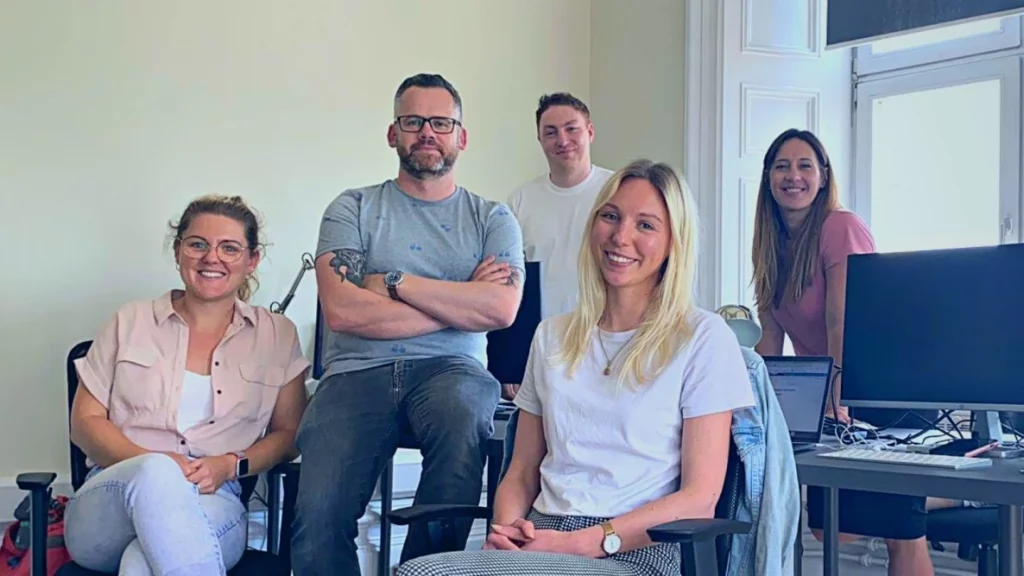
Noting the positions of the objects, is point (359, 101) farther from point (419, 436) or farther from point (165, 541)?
point (165, 541)

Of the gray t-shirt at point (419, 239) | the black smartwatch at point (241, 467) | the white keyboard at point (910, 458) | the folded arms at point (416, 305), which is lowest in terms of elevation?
the black smartwatch at point (241, 467)

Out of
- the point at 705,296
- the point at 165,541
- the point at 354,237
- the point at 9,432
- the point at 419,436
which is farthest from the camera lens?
the point at 705,296

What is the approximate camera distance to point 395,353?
2.53m

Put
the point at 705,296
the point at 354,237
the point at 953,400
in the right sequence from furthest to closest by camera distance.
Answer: the point at 705,296, the point at 354,237, the point at 953,400

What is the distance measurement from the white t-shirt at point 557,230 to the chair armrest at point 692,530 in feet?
5.78

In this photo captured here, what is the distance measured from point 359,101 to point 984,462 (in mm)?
2804

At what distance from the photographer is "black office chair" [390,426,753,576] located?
1.62 meters

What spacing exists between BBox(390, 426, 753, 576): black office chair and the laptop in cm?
44

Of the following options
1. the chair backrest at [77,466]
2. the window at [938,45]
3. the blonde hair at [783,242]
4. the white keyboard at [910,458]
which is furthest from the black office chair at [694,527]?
the window at [938,45]

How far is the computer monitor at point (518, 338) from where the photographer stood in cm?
297

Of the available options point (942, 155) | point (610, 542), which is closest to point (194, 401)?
point (610, 542)

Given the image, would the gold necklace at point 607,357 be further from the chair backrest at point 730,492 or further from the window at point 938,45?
the window at point 938,45

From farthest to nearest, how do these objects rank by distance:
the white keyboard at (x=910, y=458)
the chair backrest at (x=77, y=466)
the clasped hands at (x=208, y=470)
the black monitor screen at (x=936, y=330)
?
the chair backrest at (x=77, y=466) → the clasped hands at (x=208, y=470) → the black monitor screen at (x=936, y=330) → the white keyboard at (x=910, y=458)

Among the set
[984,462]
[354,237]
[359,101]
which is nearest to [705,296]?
[359,101]
